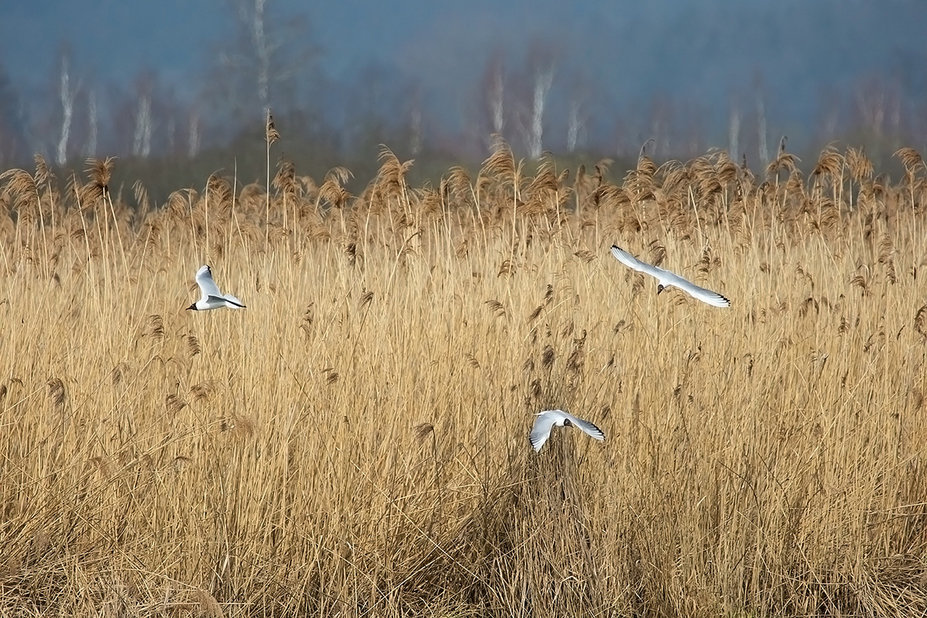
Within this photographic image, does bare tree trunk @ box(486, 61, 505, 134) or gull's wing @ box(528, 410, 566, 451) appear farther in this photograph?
bare tree trunk @ box(486, 61, 505, 134)

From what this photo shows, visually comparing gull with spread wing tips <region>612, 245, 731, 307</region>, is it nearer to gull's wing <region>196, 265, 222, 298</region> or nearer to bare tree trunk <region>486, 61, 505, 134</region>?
gull's wing <region>196, 265, 222, 298</region>

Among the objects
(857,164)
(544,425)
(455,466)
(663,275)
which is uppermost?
(857,164)

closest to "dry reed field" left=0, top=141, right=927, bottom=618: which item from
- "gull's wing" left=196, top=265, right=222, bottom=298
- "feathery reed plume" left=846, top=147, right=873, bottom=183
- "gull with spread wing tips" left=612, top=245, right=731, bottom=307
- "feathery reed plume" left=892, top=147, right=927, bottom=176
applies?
"gull's wing" left=196, top=265, right=222, bottom=298

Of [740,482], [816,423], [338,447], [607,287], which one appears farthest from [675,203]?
[338,447]

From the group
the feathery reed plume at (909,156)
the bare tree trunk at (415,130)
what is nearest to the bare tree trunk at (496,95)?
the bare tree trunk at (415,130)

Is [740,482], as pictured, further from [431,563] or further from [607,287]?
[607,287]

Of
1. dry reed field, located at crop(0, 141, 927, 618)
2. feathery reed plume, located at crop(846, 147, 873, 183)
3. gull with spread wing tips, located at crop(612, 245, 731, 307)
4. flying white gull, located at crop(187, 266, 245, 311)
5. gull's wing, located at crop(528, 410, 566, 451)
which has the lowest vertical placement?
dry reed field, located at crop(0, 141, 927, 618)

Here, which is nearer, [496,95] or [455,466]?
[455,466]

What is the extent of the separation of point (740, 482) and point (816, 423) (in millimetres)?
639

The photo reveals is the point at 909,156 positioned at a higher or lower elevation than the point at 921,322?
higher

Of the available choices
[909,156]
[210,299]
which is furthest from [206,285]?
[909,156]

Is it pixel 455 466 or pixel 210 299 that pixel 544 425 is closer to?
pixel 455 466

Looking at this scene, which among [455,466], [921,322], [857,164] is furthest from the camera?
[857,164]

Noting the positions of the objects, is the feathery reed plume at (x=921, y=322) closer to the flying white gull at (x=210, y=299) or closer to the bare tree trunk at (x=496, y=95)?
the flying white gull at (x=210, y=299)
